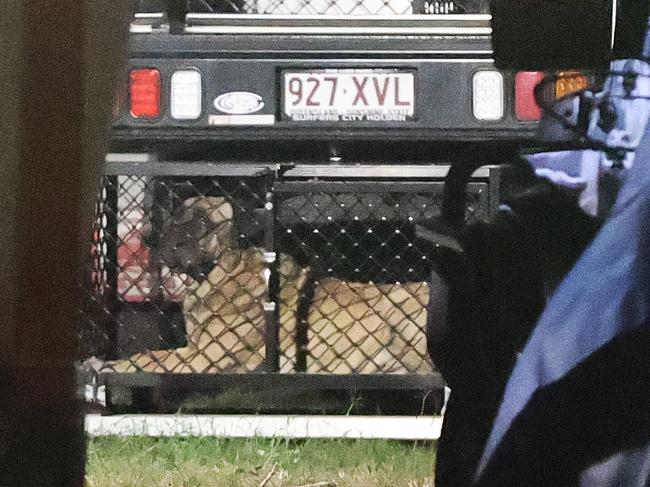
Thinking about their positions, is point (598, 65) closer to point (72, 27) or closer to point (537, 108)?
point (537, 108)

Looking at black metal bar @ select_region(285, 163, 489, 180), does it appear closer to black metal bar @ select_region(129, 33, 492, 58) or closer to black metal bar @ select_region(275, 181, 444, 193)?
black metal bar @ select_region(275, 181, 444, 193)

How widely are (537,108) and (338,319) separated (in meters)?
0.37

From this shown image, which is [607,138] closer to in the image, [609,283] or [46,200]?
[609,283]

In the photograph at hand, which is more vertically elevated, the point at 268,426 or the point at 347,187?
the point at 347,187

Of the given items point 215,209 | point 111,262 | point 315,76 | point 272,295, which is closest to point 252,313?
point 272,295

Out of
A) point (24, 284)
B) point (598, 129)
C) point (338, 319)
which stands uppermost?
point (598, 129)

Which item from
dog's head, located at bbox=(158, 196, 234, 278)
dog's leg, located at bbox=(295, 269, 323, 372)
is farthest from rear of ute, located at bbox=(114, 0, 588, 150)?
dog's leg, located at bbox=(295, 269, 323, 372)

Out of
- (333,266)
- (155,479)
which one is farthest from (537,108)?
(155,479)

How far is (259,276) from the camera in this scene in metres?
1.07

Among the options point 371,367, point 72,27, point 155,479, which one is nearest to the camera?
point 72,27

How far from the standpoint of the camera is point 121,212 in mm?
876

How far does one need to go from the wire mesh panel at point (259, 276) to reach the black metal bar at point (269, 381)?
0.5 inches

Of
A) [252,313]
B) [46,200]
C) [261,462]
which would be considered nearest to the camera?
[46,200]

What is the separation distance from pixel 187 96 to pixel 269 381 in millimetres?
355
